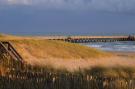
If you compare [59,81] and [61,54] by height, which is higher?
[59,81]

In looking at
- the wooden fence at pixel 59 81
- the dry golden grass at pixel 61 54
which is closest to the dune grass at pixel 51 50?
the dry golden grass at pixel 61 54

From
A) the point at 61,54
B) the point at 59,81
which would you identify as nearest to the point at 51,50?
the point at 61,54

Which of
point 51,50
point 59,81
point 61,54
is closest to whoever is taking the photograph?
point 59,81

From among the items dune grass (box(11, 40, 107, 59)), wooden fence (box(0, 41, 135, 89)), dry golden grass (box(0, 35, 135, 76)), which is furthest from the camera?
dune grass (box(11, 40, 107, 59))

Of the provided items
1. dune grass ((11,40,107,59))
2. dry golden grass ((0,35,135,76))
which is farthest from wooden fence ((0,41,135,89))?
dune grass ((11,40,107,59))

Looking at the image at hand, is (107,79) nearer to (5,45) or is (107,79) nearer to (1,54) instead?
(1,54)

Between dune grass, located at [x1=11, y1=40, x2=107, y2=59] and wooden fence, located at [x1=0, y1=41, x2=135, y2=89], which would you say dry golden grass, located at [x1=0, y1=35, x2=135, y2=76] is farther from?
wooden fence, located at [x1=0, y1=41, x2=135, y2=89]

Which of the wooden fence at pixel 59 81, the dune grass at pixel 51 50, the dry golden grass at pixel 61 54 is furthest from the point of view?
the dune grass at pixel 51 50

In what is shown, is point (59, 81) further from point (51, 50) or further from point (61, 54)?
point (51, 50)

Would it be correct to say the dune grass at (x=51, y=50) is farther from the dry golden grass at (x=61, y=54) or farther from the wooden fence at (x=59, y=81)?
the wooden fence at (x=59, y=81)

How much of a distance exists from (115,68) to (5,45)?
4.82m

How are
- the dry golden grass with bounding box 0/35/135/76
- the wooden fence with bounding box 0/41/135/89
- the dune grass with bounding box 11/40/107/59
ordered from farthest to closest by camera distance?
the dune grass with bounding box 11/40/107/59 → the dry golden grass with bounding box 0/35/135/76 → the wooden fence with bounding box 0/41/135/89

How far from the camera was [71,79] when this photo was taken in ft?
34.8

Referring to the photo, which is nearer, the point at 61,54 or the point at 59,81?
the point at 59,81
